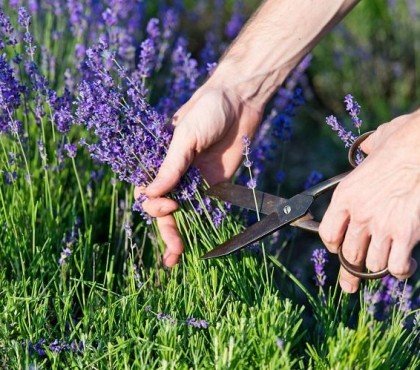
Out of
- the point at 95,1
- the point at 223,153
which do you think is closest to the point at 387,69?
the point at 95,1

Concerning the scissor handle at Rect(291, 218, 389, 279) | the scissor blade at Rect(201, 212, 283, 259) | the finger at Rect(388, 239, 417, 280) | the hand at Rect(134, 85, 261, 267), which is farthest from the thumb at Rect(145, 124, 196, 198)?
the finger at Rect(388, 239, 417, 280)

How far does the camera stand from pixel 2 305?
2.45 meters

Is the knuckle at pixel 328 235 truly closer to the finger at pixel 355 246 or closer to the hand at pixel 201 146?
the finger at pixel 355 246

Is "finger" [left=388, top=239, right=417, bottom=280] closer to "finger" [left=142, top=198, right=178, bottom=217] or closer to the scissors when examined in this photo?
the scissors

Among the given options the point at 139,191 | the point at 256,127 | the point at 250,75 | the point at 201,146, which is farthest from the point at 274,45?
the point at 139,191

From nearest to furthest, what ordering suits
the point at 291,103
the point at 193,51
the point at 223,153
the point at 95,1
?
the point at 223,153, the point at 291,103, the point at 95,1, the point at 193,51

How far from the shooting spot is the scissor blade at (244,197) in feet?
8.47

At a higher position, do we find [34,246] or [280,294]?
[34,246]

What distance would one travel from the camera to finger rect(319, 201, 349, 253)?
89.7 inches

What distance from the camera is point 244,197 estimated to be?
262 cm

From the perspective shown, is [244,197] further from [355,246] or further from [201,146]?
[355,246]

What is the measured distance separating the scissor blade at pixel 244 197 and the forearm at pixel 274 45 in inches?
14.9

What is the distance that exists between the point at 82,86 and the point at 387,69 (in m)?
3.36

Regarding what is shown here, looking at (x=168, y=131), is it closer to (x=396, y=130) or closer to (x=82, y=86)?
(x=82, y=86)
